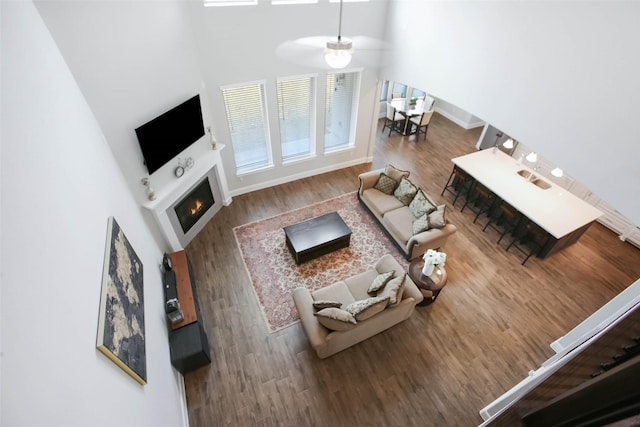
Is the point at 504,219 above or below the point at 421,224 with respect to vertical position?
below

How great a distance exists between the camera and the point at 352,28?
5.85 metres

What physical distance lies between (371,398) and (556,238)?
4.15 metres

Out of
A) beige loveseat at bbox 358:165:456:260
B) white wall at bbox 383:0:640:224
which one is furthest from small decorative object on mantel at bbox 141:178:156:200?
white wall at bbox 383:0:640:224

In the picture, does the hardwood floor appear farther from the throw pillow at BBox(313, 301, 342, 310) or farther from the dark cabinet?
the throw pillow at BBox(313, 301, 342, 310)

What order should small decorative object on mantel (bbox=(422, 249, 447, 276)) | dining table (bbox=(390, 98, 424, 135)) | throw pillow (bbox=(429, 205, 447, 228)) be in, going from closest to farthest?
small decorative object on mantel (bbox=(422, 249, 447, 276)), throw pillow (bbox=(429, 205, 447, 228)), dining table (bbox=(390, 98, 424, 135))

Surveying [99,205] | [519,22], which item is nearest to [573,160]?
[519,22]

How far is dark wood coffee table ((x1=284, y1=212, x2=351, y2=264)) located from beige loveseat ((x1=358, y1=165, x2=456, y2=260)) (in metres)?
0.91

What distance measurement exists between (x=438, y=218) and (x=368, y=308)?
2.40 metres

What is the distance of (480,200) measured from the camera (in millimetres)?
6559

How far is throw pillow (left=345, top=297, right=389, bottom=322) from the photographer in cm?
386

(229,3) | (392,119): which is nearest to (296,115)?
(229,3)

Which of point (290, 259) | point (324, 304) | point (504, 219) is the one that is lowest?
point (290, 259)

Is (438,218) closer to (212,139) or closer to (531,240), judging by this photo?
(531,240)

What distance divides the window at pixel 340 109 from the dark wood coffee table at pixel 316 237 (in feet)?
8.39
